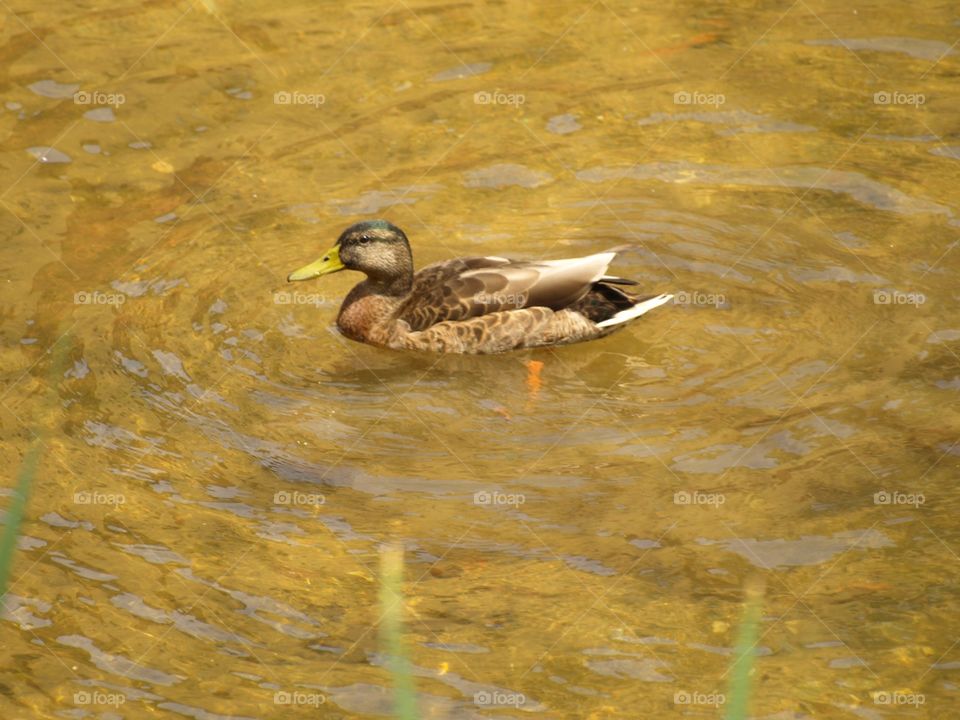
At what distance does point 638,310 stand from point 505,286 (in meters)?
0.86

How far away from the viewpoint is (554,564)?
23.0ft

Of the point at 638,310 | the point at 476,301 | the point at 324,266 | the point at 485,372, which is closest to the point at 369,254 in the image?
the point at 324,266

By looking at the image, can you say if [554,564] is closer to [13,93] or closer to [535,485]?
[535,485]

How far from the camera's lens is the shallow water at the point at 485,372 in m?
6.42

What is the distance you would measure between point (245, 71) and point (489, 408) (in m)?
4.71

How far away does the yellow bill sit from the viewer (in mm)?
9281

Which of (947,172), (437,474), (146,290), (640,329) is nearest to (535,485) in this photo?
(437,474)

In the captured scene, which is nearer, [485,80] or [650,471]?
[650,471]

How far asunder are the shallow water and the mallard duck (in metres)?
0.18

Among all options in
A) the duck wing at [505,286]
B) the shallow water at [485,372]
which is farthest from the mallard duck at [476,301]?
the shallow water at [485,372]

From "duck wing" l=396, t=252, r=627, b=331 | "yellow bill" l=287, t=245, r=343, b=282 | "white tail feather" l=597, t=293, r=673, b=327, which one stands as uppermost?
"yellow bill" l=287, t=245, r=343, b=282

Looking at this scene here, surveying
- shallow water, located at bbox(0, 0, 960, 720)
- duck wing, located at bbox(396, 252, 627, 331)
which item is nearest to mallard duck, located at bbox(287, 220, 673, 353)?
duck wing, located at bbox(396, 252, 627, 331)

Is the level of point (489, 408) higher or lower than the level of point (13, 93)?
lower

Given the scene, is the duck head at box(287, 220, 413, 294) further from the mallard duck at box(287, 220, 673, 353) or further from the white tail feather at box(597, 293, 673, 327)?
the white tail feather at box(597, 293, 673, 327)
